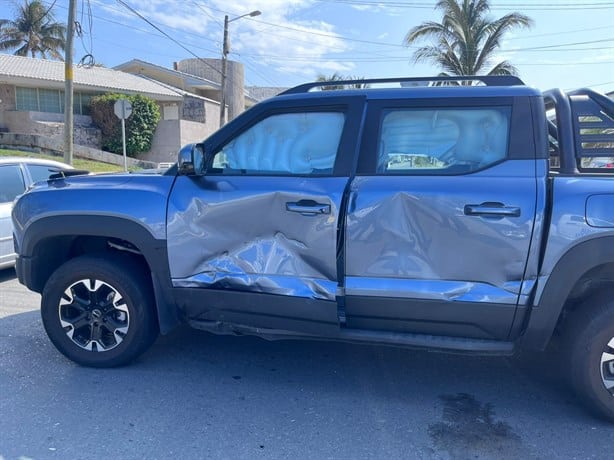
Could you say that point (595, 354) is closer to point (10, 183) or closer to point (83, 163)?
point (10, 183)

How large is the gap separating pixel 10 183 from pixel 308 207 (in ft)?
15.0

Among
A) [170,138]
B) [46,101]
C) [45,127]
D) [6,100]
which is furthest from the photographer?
[170,138]

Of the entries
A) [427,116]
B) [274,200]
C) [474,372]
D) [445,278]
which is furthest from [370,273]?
[474,372]

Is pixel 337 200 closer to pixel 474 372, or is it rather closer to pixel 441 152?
pixel 441 152

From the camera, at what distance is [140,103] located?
75.6ft

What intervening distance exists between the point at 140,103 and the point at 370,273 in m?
22.5

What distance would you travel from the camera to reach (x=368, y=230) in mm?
3035

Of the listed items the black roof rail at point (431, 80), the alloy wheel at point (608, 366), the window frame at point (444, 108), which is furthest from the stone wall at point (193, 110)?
the alloy wheel at point (608, 366)

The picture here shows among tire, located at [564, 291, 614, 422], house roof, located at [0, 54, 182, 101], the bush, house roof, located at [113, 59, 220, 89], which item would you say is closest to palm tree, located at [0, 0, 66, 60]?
house roof, located at [113, 59, 220, 89]

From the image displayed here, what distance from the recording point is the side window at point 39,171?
6.13m

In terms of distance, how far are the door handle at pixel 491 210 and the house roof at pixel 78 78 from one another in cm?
2475

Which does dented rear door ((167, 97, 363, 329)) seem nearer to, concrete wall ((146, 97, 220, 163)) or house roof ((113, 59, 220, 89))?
concrete wall ((146, 97, 220, 163))

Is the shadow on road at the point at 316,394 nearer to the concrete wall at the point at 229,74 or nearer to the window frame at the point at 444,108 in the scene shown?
the window frame at the point at 444,108

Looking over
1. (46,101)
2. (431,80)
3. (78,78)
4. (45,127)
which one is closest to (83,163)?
(45,127)
